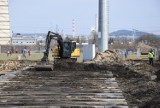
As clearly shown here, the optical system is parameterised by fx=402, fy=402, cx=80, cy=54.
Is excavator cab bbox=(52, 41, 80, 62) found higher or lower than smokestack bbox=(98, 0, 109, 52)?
lower

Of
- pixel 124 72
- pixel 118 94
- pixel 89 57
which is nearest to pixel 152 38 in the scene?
pixel 89 57

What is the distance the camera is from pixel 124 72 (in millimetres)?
23906

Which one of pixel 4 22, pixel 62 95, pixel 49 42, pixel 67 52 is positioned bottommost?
pixel 67 52

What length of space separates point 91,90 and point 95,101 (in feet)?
4.24

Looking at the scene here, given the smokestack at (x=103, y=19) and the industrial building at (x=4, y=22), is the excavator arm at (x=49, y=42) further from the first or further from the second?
Answer: the industrial building at (x=4, y=22)

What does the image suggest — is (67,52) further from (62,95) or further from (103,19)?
(62,95)

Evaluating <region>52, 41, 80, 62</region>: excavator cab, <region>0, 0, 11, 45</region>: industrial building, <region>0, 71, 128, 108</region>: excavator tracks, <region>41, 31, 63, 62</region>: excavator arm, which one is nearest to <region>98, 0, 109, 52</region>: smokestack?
<region>52, 41, 80, 62</region>: excavator cab

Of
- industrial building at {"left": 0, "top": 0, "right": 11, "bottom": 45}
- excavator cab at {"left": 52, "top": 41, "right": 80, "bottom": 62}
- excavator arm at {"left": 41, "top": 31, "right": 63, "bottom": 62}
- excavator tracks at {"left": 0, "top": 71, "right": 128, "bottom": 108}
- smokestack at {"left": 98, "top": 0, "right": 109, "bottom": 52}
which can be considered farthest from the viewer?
industrial building at {"left": 0, "top": 0, "right": 11, "bottom": 45}

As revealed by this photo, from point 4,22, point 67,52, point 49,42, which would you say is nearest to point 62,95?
point 49,42

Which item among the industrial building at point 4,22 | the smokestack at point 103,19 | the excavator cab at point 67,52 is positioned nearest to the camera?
the excavator cab at point 67,52

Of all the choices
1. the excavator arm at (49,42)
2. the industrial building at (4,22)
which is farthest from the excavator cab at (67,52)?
the industrial building at (4,22)

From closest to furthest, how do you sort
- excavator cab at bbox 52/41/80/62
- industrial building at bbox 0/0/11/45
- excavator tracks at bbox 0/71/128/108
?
1. excavator tracks at bbox 0/71/128/108
2. excavator cab at bbox 52/41/80/62
3. industrial building at bbox 0/0/11/45

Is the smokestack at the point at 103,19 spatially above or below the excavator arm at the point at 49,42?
above

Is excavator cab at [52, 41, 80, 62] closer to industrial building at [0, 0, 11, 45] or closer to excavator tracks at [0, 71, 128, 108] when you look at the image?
excavator tracks at [0, 71, 128, 108]
